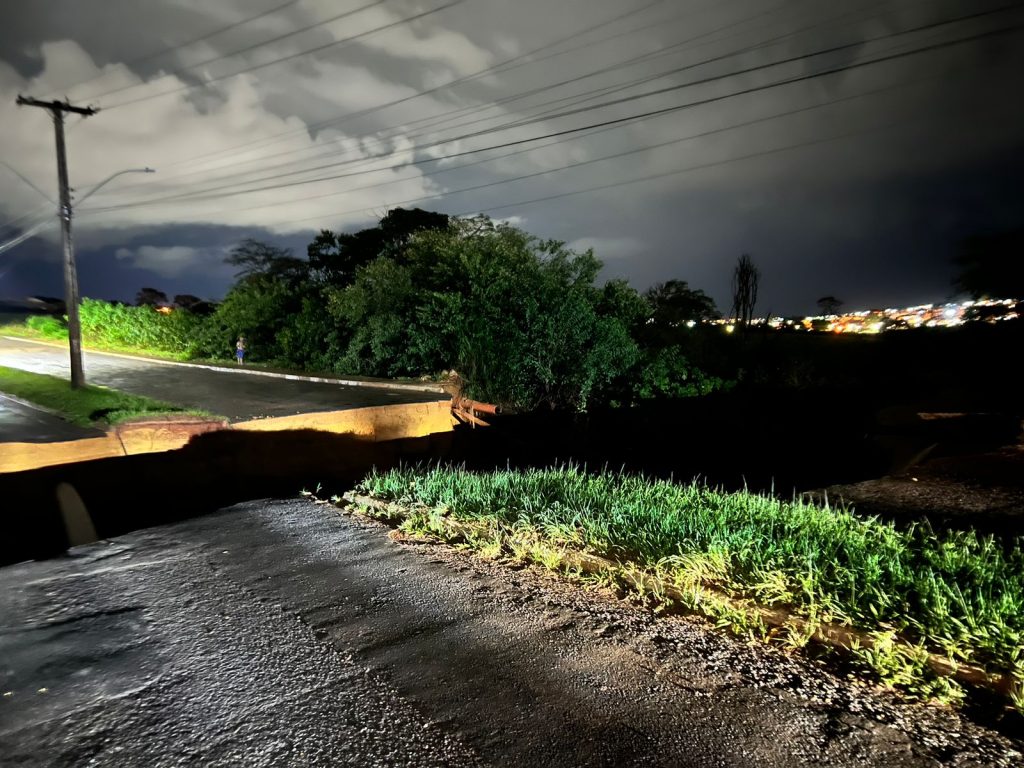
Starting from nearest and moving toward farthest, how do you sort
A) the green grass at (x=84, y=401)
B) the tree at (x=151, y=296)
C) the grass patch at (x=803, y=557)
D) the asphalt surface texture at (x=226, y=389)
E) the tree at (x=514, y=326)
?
the grass patch at (x=803, y=557) < the green grass at (x=84, y=401) < the asphalt surface texture at (x=226, y=389) < the tree at (x=514, y=326) < the tree at (x=151, y=296)

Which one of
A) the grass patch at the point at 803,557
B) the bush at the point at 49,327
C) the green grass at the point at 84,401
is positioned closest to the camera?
the grass patch at the point at 803,557

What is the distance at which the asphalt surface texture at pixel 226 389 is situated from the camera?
546 inches

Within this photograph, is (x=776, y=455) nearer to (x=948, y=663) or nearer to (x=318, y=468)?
(x=318, y=468)

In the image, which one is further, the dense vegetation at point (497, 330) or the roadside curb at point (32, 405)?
the dense vegetation at point (497, 330)

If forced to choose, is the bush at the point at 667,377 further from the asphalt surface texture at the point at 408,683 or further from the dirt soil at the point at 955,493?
the asphalt surface texture at the point at 408,683

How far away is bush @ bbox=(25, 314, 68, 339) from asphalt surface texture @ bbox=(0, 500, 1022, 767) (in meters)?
39.9

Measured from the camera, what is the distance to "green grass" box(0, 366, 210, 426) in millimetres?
11469

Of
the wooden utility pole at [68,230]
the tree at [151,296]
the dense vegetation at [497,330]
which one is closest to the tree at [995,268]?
the dense vegetation at [497,330]

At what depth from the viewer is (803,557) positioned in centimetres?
416

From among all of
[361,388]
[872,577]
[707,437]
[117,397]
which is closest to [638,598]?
[872,577]

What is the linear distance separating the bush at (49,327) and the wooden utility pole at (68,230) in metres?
25.2

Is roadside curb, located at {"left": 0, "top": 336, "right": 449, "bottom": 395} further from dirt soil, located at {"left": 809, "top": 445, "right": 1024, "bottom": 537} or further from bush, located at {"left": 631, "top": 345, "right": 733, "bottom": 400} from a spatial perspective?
dirt soil, located at {"left": 809, "top": 445, "right": 1024, "bottom": 537}

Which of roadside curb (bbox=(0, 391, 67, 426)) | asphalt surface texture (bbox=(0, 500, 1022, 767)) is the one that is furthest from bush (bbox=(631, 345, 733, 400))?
→ asphalt surface texture (bbox=(0, 500, 1022, 767))

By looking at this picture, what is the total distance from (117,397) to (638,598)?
533 inches
